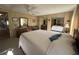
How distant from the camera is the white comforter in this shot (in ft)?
5.12

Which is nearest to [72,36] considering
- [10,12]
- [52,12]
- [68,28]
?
[68,28]

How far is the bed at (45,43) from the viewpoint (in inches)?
61.3

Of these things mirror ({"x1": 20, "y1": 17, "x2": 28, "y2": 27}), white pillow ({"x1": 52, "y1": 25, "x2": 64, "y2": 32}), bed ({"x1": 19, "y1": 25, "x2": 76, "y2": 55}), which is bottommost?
bed ({"x1": 19, "y1": 25, "x2": 76, "y2": 55})

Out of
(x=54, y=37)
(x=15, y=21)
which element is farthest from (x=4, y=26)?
(x=54, y=37)

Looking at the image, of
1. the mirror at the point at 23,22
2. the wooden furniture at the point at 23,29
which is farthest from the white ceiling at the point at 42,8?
the wooden furniture at the point at 23,29

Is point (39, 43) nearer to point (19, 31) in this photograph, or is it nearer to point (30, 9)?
point (19, 31)

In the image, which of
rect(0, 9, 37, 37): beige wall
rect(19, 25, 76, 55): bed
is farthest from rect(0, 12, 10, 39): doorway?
rect(19, 25, 76, 55): bed

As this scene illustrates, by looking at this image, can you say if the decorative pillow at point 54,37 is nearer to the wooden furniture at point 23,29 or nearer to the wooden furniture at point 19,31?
the wooden furniture at point 23,29

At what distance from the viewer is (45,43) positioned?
1.60 meters

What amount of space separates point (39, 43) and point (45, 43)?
4.1 inches

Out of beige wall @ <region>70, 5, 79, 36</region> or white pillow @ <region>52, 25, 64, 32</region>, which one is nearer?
beige wall @ <region>70, 5, 79, 36</region>

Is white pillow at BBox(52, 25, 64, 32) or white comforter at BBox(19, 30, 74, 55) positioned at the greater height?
white pillow at BBox(52, 25, 64, 32)

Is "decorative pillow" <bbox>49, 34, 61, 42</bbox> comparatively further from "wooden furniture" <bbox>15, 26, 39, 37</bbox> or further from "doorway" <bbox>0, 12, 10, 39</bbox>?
"doorway" <bbox>0, 12, 10, 39</bbox>
